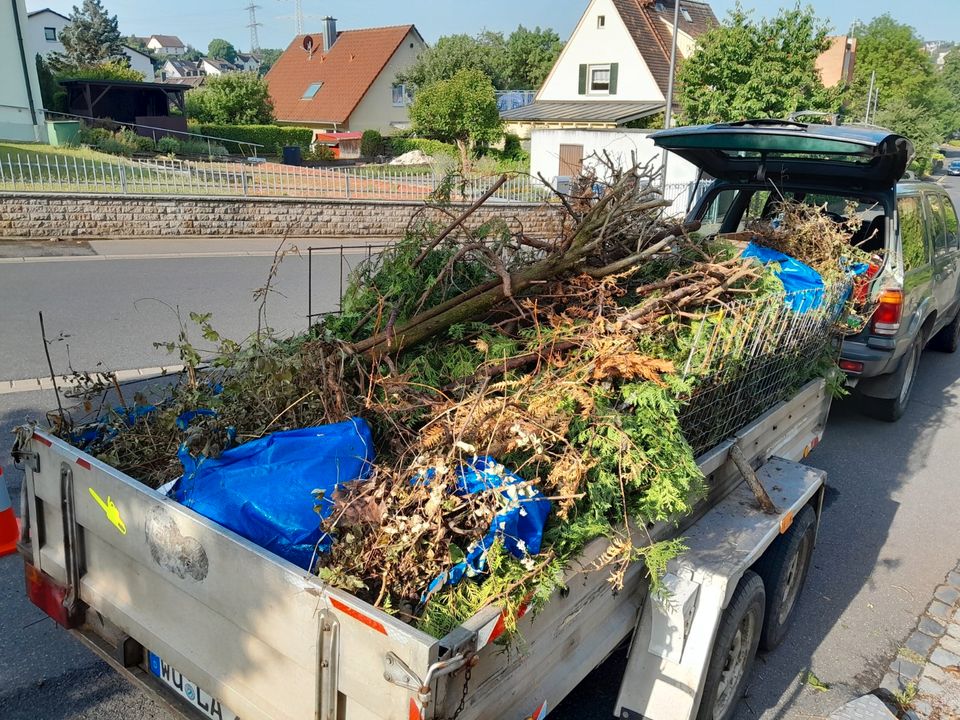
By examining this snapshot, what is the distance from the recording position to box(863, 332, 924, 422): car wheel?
6.74 metres

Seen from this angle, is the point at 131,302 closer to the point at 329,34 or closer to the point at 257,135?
the point at 257,135

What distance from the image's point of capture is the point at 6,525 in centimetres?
407

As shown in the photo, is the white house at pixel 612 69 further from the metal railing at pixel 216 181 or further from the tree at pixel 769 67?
the metal railing at pixel 216 181

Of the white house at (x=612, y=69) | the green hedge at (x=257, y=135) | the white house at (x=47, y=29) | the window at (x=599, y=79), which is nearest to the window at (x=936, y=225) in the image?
the white house at (x=612, y=69)

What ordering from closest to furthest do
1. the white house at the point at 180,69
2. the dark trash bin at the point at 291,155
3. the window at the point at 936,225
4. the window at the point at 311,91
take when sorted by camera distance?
the window at the point at 936,225
the dark trash bin at the point at 291,155
the window at the point at 311,91
the white house at the point at 180,69

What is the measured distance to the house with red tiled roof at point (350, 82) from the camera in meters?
42.8

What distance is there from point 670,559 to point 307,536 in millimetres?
1360

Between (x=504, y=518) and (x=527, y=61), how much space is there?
221 feet

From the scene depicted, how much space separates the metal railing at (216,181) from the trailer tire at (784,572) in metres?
9.58

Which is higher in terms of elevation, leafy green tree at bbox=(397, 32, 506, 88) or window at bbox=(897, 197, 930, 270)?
leafy green tree at bbox=(397, 32, 506, 88)

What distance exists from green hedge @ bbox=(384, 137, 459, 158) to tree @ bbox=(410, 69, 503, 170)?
834 mm

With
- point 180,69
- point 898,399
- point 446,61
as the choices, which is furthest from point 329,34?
point 180,69

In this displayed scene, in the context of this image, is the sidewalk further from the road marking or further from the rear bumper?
the road marking

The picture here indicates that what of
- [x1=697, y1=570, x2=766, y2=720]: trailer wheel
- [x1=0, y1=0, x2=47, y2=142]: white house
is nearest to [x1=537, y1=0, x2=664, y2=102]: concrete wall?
[x1=0, y1=0, x2=47, y2=142]: white house
